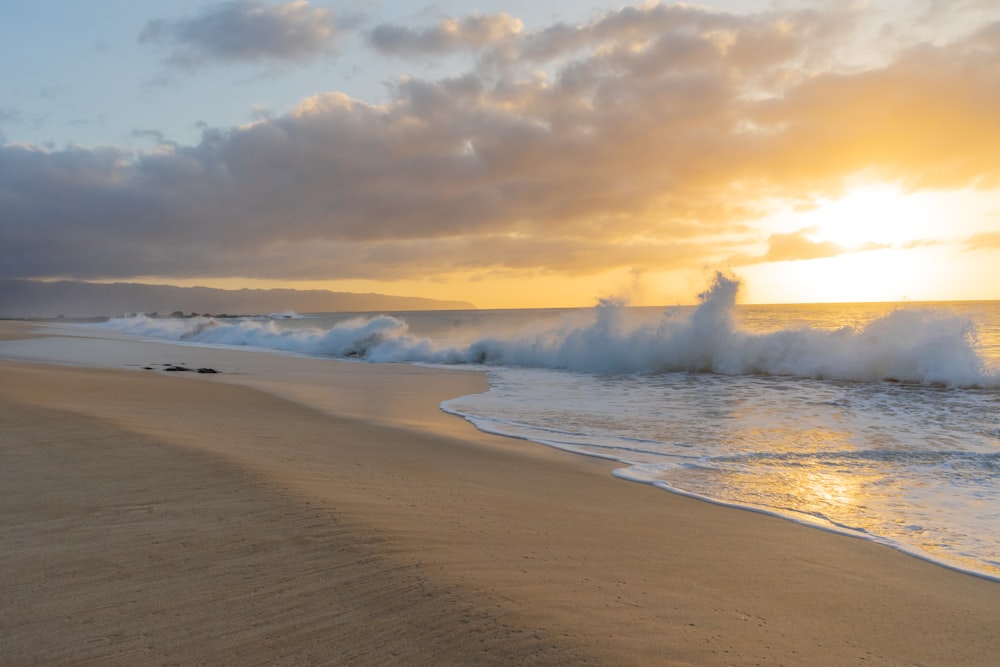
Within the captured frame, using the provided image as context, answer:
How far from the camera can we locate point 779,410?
12.0 metres

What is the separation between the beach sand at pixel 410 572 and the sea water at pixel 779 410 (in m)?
1.08

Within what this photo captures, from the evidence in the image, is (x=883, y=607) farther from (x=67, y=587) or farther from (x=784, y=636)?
(x=67, y=587)

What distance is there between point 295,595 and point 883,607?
10.1ft

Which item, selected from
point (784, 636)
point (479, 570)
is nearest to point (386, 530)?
point (479, 570)

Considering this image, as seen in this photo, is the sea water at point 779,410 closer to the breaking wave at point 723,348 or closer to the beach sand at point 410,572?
the breaking wave at point 723,348

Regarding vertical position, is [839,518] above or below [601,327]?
below

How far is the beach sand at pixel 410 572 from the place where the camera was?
2.69m

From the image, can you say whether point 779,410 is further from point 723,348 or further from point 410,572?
point 410,572

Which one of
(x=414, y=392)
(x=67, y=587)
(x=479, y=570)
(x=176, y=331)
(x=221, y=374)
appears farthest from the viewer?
(x=176, y=331)

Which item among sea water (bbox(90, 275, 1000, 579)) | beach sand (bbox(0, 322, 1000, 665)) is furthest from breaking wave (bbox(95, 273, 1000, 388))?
beach sand (bbox(0, 322, 1000, 665))

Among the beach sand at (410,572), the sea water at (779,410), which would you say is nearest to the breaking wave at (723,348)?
the sea water at (779,410)

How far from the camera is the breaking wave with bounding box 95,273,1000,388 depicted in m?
17.2

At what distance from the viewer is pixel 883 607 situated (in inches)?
139

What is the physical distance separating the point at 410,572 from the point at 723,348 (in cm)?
1962
